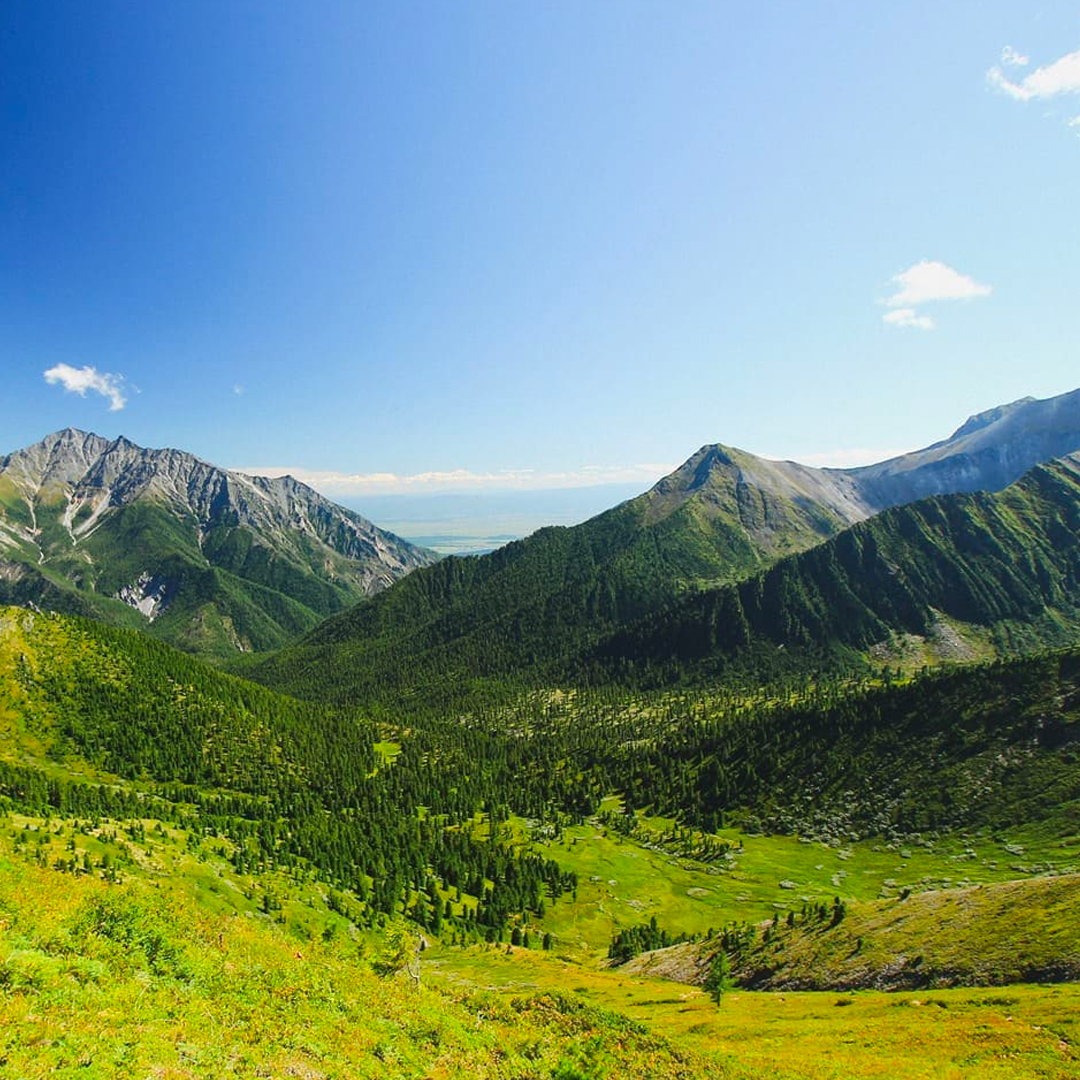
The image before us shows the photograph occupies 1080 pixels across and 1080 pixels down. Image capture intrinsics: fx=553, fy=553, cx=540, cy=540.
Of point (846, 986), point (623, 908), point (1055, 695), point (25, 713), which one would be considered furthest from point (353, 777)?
point (1055, 695)

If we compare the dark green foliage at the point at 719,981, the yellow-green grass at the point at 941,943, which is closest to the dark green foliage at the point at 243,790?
the dark green foliage at the point at 719,981

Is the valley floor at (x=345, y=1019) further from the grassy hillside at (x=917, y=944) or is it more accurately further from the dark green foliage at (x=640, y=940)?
the dark green foliage at (x=640, y=940)

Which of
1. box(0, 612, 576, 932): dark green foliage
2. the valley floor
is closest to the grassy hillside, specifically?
the valley floor

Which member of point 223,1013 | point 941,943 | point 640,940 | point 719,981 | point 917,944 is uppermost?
point 223,1013

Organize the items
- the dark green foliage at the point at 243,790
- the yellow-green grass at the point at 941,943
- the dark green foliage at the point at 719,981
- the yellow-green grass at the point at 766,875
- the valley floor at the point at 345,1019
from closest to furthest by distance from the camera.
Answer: the valley floor at the point at 345,1019
the yellow-green grass at the point at 941,943
the dark green foliage at the point at 719,981
the dark green foliage at the point at 243,790
the yellow-green grass at the point at 766,875

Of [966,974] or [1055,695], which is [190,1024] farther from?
[1055,695]

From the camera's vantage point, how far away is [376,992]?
3350 cm

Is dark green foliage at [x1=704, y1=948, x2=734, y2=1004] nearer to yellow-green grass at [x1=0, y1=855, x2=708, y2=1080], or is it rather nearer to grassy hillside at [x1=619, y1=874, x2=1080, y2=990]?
grassy hillside at [x1=619, y1=874, x2=1080, y2=990]

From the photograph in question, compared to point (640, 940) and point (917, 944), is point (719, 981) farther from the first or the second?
point (640, 940)

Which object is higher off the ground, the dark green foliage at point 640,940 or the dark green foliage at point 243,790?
A: the dark green foliage at point 243,790

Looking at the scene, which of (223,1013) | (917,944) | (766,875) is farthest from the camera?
(766,875)

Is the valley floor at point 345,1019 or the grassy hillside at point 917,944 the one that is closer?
the valley floor at point 345,1019

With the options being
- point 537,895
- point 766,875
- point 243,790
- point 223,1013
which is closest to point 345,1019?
point 223,1013

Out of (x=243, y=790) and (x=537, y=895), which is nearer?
(x=537, y=895)
